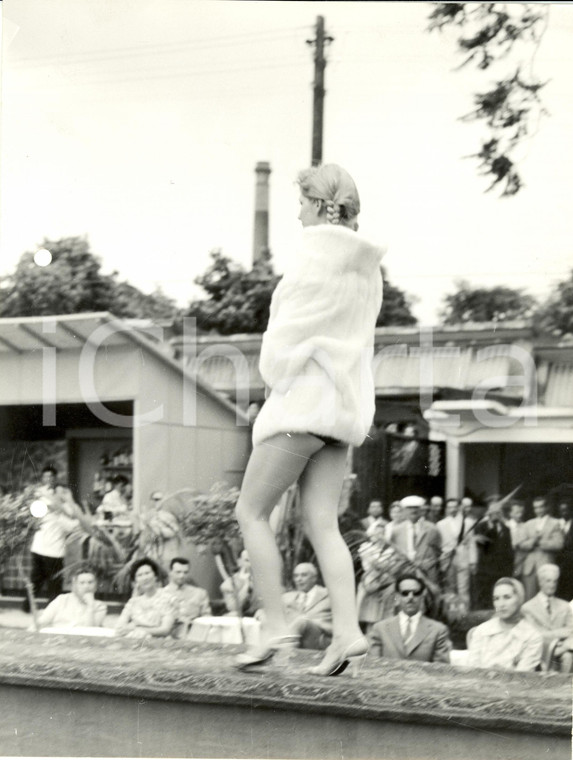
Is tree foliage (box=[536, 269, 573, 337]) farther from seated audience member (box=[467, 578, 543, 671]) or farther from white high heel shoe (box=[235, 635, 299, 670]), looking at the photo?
white high heel shoe (box=[235, 635, 299, 670])

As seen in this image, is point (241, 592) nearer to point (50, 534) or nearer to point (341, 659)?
point (50, 534)

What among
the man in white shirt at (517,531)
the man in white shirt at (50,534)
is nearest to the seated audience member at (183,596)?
the man in white shirt at (50,534)

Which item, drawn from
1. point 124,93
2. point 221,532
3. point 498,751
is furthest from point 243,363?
point 498,751

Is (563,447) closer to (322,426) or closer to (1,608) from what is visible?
(322,426)

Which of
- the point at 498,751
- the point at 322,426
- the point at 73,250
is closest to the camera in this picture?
the point at 498,751

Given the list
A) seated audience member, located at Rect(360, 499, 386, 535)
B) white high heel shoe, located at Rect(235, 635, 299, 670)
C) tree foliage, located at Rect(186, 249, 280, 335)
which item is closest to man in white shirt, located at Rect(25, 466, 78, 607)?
tree foliage, located at Rect(186, 249, 280, 335)

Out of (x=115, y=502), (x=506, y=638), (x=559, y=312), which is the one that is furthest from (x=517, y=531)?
(x=115, y=502)
